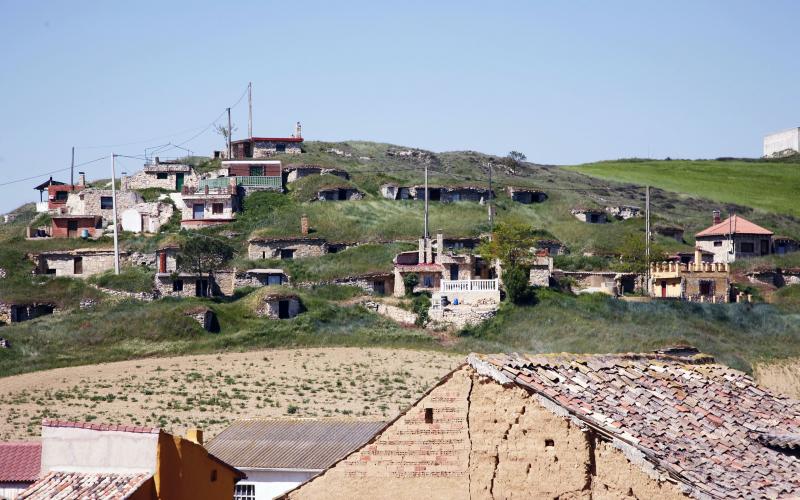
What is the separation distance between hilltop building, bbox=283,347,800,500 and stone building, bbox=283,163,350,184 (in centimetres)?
8674

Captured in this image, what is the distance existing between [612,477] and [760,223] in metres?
95.9

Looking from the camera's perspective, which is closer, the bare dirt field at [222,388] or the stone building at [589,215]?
the bare dirt field at [222,388]

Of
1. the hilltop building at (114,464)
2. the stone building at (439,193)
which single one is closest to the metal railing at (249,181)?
the stone building at (439,193)

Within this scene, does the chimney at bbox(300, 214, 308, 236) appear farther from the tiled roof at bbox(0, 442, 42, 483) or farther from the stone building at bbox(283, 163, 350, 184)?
the tiled roof at bbox(0, 442, 42, 483)

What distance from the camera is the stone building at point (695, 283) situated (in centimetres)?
8338

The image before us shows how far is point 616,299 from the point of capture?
77.7 meters

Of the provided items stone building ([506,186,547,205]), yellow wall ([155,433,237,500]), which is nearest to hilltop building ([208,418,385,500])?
yellow wall ([155,433,237,500])

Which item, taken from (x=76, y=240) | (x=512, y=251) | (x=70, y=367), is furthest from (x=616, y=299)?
(x=76, y=240)

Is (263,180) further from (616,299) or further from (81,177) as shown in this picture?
(616,299)

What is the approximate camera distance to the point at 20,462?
2867 centimetres

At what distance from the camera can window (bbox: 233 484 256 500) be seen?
33.2 m

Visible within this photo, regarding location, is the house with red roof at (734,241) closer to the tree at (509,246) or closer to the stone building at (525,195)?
the stone building at (525,195)

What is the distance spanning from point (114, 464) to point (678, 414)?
942cm

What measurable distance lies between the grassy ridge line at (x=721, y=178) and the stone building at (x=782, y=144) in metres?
10.2
